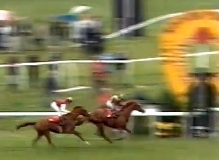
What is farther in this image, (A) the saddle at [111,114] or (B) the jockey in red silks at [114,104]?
(B) the jockey in red silks at [114,104]

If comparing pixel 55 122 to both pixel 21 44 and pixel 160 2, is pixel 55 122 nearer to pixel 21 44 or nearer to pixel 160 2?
pixel 21 44

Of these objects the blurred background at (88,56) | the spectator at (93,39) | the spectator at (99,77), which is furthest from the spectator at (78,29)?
the spectator at (99,77)

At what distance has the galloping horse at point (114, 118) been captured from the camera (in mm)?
10117

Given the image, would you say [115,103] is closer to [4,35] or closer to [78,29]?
[4,35]

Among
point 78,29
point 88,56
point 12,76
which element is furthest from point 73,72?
point 78,29

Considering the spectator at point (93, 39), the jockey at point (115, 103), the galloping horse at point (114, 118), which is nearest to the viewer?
the galloping horse at point (114, 118)

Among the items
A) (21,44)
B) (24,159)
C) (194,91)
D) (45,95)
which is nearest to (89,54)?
(21,44)

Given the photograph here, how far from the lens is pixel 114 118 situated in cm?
1017

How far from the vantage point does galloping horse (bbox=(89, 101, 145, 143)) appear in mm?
10117

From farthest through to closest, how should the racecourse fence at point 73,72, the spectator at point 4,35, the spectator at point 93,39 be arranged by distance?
the spectator at point 4,35 → the spectator at point 93,39 → the racecourse fence at point 73,72

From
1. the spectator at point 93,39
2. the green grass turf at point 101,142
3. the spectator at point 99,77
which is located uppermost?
the spectator at point 93,39

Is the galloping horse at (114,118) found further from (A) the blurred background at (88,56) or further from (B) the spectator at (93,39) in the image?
(B) the spectator at (93,39)

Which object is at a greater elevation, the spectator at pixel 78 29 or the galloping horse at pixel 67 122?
the spectator at pixel 78 29

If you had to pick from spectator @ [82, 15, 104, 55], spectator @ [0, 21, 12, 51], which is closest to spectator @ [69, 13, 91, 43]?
spectator @ [82, 15, 104, 55]
